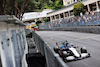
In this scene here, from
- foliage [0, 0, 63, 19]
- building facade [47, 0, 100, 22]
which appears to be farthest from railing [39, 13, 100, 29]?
building facade [47, 0, 100, 22]

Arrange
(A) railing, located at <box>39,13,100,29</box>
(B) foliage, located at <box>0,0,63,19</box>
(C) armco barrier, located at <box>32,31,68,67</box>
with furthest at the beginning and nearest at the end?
(B) foliage, located at <box>0,0,63,19</box>
(A) railing, located at <box>39,13,100,29</box>
(C) armco barrier, located at <box>32,31,68,67</box>

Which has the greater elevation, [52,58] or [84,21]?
[84,21]

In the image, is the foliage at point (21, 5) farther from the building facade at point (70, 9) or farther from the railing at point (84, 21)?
the building facade at point (70, 9)

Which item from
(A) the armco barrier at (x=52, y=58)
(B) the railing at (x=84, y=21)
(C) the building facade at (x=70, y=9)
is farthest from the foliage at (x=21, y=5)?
(A) the armco barrier at (x=52, y=58)

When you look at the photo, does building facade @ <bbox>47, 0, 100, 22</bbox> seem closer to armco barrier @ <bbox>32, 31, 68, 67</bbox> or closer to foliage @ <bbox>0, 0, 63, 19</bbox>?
foliage @ <bbox>0, 0, 63, 19</bbox>

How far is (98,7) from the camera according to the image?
4297 cm

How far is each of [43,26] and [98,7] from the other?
57.8ft

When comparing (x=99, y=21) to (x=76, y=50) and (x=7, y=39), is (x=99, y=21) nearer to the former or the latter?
(x=76, y=50)

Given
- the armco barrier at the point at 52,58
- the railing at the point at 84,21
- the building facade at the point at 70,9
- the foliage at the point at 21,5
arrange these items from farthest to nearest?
the building facade at the point at 70,9 → the foliage at the point at 21,5 → the railing at the point at 84,21 → the armco barrier at the point at 52,58

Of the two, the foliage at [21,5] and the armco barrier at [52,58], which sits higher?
the foliage at [21,5]

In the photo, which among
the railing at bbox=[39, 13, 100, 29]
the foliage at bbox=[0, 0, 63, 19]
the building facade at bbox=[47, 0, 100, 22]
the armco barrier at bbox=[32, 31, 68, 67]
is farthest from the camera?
the building facade at bbox=[47, 0, 100, 22]

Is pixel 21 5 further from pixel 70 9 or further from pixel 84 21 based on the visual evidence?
pixel 70 9

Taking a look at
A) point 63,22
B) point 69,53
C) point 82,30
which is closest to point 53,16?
point 63,22

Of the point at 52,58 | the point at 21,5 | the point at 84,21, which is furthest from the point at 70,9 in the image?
the point at 52,58
